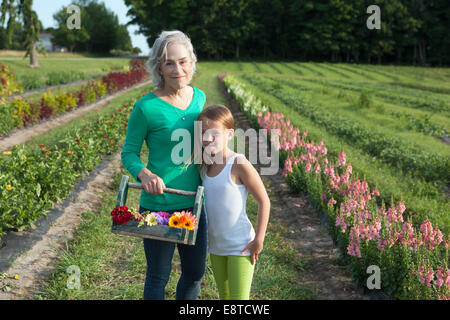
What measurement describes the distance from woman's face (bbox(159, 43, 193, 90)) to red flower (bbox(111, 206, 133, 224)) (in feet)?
2.20

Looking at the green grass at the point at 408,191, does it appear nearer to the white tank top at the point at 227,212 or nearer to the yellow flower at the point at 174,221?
the white tank top at the point at 227,212

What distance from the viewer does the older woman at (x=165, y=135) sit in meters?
1.88

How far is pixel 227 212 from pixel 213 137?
1.31 ft

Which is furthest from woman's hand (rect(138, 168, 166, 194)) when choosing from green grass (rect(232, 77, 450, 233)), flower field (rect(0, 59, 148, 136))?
flower field (rect(0, 59, 148, 136))

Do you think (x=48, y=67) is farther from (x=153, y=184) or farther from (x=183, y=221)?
(x=183, y=221)

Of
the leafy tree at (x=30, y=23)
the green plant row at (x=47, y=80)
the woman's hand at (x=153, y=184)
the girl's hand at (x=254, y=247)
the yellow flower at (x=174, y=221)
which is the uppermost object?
the leafy tree at (x=30, y=23)

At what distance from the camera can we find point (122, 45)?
2623 inches

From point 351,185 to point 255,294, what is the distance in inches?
65.0

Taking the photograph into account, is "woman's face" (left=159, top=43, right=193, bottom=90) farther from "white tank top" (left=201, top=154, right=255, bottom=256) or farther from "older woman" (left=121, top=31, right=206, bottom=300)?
"white tank top" (left=201, top=154, right=255, bottom=256)

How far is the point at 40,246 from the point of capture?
3.82 m

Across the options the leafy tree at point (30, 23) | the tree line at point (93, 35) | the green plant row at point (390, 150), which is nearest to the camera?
the green plant row at point (390, 150)

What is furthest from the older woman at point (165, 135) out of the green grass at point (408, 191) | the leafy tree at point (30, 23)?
the leafy tree at point (30, 23)

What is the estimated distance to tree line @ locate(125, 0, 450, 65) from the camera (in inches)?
1993
